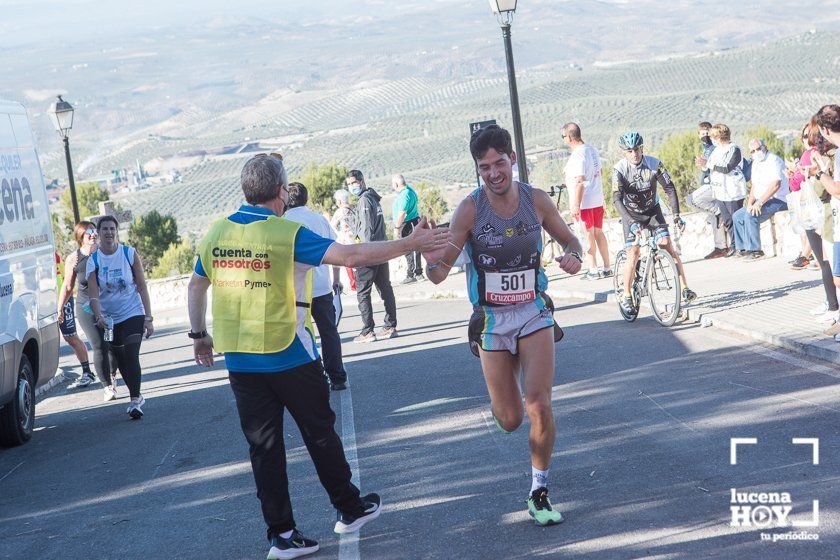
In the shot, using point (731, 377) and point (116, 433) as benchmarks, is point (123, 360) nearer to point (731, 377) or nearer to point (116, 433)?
point (116, 433)

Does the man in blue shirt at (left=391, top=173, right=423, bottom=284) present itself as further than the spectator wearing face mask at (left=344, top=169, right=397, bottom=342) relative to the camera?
Yes

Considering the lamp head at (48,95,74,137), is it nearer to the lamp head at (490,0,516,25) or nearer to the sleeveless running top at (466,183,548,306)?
the lamp head at (490,0,516,25)

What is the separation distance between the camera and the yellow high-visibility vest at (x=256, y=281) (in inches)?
221

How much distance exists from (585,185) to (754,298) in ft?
13.0

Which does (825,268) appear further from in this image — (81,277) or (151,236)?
(151,236)

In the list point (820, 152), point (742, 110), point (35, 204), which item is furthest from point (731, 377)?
point (742, 110)

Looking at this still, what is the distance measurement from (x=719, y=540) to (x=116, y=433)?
642 cm

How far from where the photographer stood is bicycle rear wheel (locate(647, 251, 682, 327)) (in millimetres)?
11523

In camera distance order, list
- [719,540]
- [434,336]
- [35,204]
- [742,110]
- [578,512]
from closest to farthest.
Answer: [719,540]
[578,512]
[35,204]
[434,336]
[742,110]

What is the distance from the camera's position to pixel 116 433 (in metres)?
10.2

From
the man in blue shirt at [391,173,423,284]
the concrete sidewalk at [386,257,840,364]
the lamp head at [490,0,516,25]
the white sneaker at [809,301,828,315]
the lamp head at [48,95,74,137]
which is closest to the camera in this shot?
the concrete sidewalk at [386,257,840,364]

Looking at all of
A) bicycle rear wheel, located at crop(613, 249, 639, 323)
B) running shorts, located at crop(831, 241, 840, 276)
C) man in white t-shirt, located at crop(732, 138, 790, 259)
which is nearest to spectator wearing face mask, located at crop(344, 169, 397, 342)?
bicycle rear wheel, located at crop(613, 249, 639, 323)
